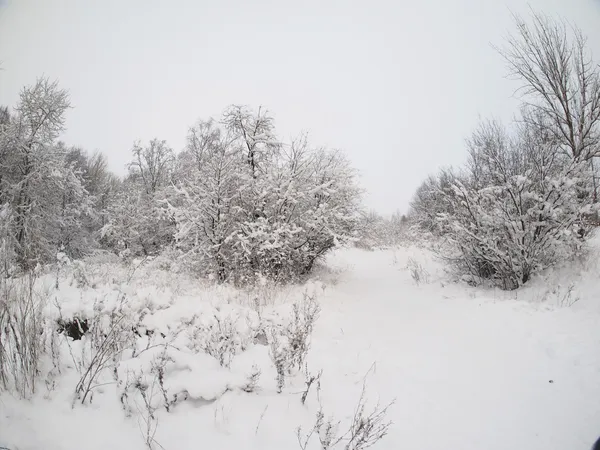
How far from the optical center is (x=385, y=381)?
343 centimetres

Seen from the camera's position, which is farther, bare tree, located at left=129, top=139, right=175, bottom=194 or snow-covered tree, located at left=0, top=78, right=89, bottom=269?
bare tree, located at left=129, top=139, right=175, bottom=194

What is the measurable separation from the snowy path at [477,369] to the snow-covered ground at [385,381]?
2cm

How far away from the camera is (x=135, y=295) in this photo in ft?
14.8

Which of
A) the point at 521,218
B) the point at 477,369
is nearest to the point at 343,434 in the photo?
the point at 477,369

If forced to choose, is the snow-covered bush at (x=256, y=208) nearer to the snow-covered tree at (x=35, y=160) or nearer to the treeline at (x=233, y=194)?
the treeline at (x=233, y=194)

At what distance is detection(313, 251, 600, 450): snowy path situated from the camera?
258 centimetres

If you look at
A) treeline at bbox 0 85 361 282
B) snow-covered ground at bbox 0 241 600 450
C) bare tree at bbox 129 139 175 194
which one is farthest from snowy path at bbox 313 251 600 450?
bare tree at bbox 129 139 175 194

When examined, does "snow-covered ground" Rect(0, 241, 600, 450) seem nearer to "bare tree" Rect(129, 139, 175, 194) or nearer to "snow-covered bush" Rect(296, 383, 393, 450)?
"snow-covered bush" Rect(296, 383, 393, 450)

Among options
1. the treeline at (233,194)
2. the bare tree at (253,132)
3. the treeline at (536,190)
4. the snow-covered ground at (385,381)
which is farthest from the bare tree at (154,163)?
the treeline at (536,190)

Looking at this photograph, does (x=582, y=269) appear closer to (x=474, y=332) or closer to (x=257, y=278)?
(x=474, y=332)

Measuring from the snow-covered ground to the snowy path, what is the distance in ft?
0.05

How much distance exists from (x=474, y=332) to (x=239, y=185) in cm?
685

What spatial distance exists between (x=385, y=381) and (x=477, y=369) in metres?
1.34

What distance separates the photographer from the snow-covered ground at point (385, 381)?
A: 228 cm
